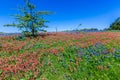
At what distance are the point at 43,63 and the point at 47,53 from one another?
1746 mm

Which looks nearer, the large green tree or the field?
the field

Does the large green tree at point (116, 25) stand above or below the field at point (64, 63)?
above

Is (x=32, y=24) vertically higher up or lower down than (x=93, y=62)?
higher up

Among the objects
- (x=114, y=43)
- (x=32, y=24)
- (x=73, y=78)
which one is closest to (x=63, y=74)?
(x=73, y=78)

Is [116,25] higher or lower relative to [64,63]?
higher

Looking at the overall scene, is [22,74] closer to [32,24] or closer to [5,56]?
[5,56]

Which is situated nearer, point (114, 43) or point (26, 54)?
point (26, 54)

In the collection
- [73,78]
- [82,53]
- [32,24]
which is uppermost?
[32,24]

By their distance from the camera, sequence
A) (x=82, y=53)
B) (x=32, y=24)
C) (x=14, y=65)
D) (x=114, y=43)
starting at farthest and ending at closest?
(x=32, y=24) < (x=114, y=43) < (x=82, y=53) < (x=14, y=65)

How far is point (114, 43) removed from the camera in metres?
17.0

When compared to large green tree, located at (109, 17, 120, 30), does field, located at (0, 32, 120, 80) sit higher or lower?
lower

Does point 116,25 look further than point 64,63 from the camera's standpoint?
Yes

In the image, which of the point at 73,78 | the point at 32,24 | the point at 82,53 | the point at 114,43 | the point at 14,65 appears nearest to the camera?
the point at 73,78

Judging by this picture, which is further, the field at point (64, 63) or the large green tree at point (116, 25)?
the large green tree at point (116, 25)
